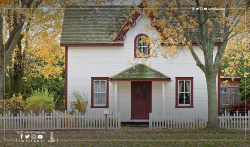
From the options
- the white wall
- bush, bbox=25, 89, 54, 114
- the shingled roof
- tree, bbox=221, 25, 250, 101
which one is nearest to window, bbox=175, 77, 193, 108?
the white wall

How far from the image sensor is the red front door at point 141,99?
874 inches

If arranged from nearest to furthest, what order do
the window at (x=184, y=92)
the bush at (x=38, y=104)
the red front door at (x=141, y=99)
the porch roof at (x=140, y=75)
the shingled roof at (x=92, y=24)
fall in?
the bush at (x=38, y=104) → the porch roof at (x=140, y=75) → the shingled roof at (x=92, y=24) → the window at (x=184, y=92) → the red front door at (x=141, y=99)

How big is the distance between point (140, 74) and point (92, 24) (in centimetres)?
427

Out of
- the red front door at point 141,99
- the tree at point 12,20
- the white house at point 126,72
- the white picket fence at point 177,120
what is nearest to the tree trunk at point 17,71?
the tree at point 12,20

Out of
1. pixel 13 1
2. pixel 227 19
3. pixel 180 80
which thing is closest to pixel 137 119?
pixel 180 80

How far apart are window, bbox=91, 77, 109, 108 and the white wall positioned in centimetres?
21

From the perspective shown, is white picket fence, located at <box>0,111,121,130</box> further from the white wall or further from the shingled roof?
the shingled roof

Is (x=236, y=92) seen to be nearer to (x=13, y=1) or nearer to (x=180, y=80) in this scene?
(x=180, y=80)

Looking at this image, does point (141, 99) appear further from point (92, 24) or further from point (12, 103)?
point (12, 103)

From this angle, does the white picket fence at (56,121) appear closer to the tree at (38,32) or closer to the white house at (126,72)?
the white house at (126,72)

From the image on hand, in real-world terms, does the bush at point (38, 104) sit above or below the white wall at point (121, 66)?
below

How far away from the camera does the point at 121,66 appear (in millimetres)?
21844

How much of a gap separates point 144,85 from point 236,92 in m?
10.7

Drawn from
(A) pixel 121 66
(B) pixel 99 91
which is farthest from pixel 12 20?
(A) pixel 121 66
